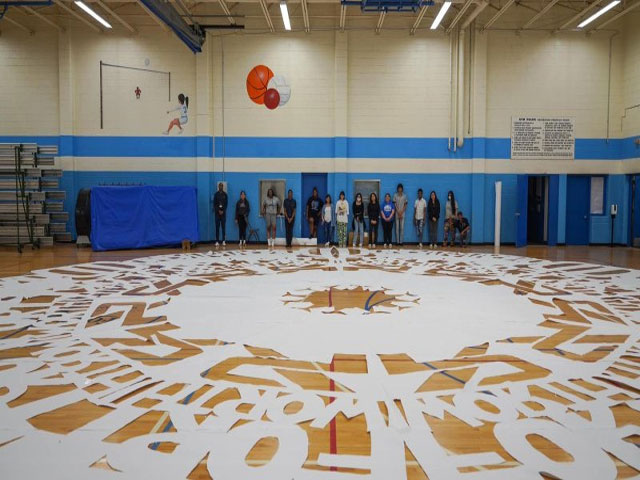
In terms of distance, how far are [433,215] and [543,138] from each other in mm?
4340

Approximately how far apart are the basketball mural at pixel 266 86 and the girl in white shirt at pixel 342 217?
3.71 meters

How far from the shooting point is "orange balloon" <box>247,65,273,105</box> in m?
15.2

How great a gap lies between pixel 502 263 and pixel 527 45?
8301 millimetres

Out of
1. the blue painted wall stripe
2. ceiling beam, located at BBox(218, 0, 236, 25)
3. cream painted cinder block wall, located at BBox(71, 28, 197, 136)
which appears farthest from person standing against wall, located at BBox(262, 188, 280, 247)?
ceiling beam, located at BBox(218, 0, 236, 25)

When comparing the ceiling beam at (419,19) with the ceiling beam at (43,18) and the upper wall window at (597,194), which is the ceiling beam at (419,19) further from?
the ceiling beam at (43,18)

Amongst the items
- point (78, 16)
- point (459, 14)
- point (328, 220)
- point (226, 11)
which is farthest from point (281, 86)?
point (78, 16)

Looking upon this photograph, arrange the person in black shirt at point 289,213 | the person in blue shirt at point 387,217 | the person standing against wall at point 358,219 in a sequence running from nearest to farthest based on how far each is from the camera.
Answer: the person in black shirt at point 289,213 → the person standing against wall at point 358,219 → the person in blue shirt at point 387,217

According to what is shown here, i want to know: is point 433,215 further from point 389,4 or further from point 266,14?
point 266,14

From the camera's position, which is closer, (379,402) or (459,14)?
(379,402)

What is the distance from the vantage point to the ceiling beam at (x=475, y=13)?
1261 cm

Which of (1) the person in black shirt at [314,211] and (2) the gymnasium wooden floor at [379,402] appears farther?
(1) the person in black shirt at [314,211]

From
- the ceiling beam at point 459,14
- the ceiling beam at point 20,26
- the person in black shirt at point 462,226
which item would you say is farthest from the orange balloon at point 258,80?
the person in black shirt at point 462,226

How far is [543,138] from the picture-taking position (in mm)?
15336

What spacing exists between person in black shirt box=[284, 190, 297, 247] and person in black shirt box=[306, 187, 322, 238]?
0.67 meters
